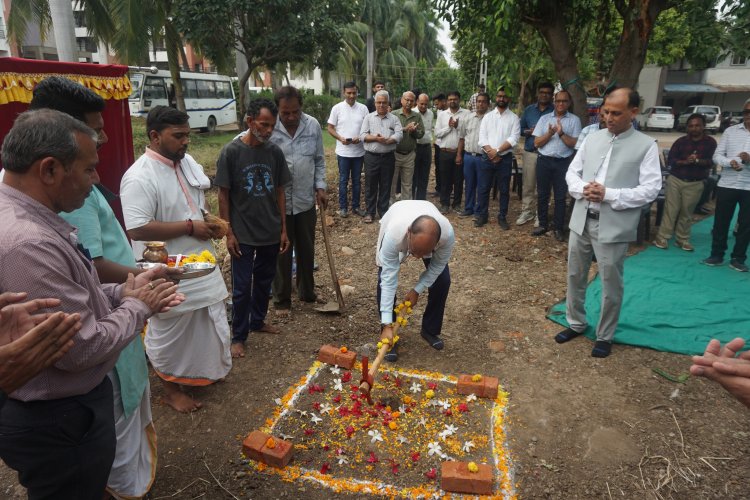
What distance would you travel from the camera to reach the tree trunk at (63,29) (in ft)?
23.7

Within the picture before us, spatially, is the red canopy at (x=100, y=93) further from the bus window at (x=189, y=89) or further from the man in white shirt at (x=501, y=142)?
the bus window at (x=189, y=89)

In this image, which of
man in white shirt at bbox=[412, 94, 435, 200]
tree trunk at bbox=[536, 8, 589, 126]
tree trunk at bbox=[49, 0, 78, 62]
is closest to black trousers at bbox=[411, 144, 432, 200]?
man in white shirt at bbox=[412, 94, 435, 200]

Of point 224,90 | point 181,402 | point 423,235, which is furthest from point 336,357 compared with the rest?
point 224,90

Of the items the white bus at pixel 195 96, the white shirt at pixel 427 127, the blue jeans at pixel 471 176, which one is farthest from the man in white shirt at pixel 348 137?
the white bus at pixel 195 96

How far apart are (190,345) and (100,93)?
2665 millimetres

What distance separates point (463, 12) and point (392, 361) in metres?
5.59

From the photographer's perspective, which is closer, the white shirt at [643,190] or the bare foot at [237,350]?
the white shirt at [643,190]

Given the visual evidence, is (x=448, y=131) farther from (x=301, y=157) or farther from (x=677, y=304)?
(x=677, y=304)

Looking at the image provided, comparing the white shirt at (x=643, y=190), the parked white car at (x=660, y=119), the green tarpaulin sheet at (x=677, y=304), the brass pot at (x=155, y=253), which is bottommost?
the green tarpaulin sheet at (x=677, y=304)

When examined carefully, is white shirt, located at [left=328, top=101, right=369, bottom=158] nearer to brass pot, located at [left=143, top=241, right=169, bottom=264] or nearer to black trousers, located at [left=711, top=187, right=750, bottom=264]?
black trousers, located at [left=711, top=187, right=750, bottom=264]

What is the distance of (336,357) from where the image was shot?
4.09 meters

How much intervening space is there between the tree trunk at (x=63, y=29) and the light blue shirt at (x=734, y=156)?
9.17 m

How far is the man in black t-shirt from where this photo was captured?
3.91 m

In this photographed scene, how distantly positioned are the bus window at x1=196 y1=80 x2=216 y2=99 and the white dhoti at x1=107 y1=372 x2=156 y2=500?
2401 centimetres
